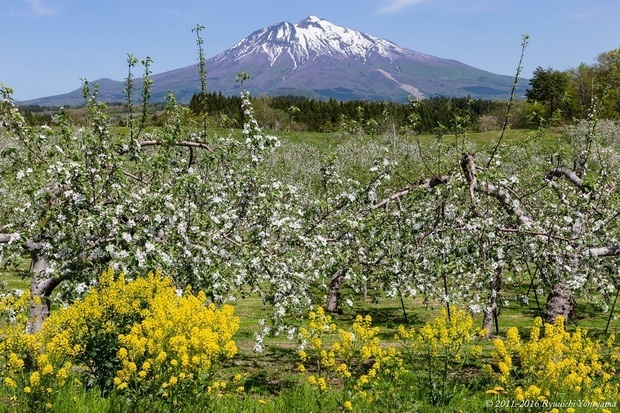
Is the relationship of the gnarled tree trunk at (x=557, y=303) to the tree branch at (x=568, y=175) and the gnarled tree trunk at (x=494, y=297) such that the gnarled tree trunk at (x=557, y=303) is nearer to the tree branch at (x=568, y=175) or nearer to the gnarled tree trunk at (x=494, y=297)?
the gnarled tree trunk at (x=494, y=297)

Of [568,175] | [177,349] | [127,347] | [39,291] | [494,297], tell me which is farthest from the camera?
[568,175]

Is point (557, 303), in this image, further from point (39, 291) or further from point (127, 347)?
point (39, 291)

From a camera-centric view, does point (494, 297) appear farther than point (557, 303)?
No

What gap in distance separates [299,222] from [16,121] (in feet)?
17.7

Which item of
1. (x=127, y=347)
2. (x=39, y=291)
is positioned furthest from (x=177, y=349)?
(x=39, y=291)

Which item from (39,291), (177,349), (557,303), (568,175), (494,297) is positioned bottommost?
(557,303)

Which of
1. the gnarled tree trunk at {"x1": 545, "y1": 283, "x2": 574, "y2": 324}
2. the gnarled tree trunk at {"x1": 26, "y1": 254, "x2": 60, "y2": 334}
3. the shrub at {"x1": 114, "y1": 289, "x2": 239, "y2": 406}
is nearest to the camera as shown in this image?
the shrub at {"x1": 114, "y1": 289, "x2": 239, "y2": 406}

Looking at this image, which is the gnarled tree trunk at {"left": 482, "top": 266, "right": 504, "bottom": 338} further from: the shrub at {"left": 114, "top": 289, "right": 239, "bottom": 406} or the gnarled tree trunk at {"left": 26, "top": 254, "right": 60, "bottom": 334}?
the gnarled tree trunk at {"left": 26, "top": 254, "right": 60, "bottom": 334}

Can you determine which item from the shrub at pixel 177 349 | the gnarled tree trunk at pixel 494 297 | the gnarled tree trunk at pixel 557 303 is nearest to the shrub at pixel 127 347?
the shrub at pixel 177 349

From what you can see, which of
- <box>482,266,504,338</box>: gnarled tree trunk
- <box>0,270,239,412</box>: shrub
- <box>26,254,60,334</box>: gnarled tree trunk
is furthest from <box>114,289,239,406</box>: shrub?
<box>482,266,504,338</box>: gnarled tree trunk

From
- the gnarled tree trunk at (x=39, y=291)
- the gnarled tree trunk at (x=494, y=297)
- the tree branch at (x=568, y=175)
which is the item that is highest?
the tree branch at (x=568, y=175)

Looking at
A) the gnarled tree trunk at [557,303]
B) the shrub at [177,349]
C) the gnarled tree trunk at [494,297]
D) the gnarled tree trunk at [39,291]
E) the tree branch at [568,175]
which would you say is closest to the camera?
the shrub at [177,349]

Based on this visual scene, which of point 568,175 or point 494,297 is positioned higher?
point 568,175

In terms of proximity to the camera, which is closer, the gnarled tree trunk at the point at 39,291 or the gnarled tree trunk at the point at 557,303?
the gnarled tree trunk at the point at 39,291
